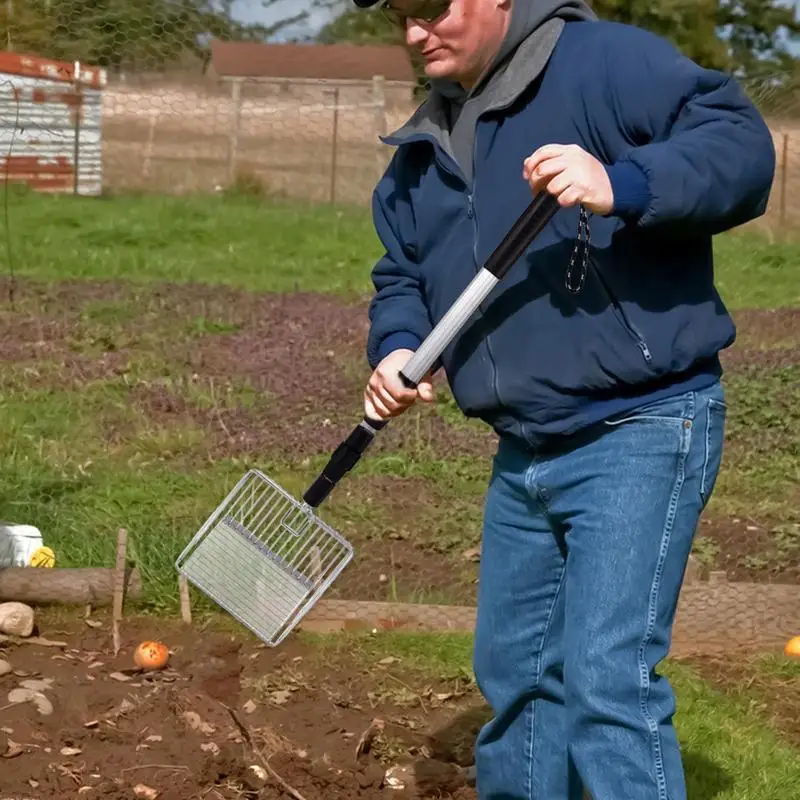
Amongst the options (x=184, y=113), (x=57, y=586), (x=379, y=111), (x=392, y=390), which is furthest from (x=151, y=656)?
(x=379, y=111)

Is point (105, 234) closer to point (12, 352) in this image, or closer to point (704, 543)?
point (12, 352)

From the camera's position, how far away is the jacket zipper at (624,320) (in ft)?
8.43

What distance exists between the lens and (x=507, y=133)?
269cm

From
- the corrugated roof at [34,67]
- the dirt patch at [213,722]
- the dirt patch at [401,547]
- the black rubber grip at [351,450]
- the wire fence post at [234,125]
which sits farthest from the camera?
the wire fence post at [234,125]

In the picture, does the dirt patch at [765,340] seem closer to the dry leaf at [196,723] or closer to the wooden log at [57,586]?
the wooden log at [57,586]

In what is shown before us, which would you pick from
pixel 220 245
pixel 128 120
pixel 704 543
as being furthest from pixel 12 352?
pixel 128 120

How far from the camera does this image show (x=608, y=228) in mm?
2609

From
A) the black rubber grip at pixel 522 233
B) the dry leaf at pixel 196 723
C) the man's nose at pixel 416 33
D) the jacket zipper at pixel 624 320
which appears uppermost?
the man's nose at pixel 416 33

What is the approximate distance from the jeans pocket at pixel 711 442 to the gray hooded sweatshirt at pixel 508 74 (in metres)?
0.63

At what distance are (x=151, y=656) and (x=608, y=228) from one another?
86.9 inches

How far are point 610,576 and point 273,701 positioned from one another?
1.76 meters

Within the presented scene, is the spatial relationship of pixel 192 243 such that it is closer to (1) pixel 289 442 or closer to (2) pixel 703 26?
(1) pixel 289 442

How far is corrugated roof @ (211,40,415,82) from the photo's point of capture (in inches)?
711

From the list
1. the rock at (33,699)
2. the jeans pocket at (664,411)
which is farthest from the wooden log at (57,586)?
the jeans pocket at (664,411)
